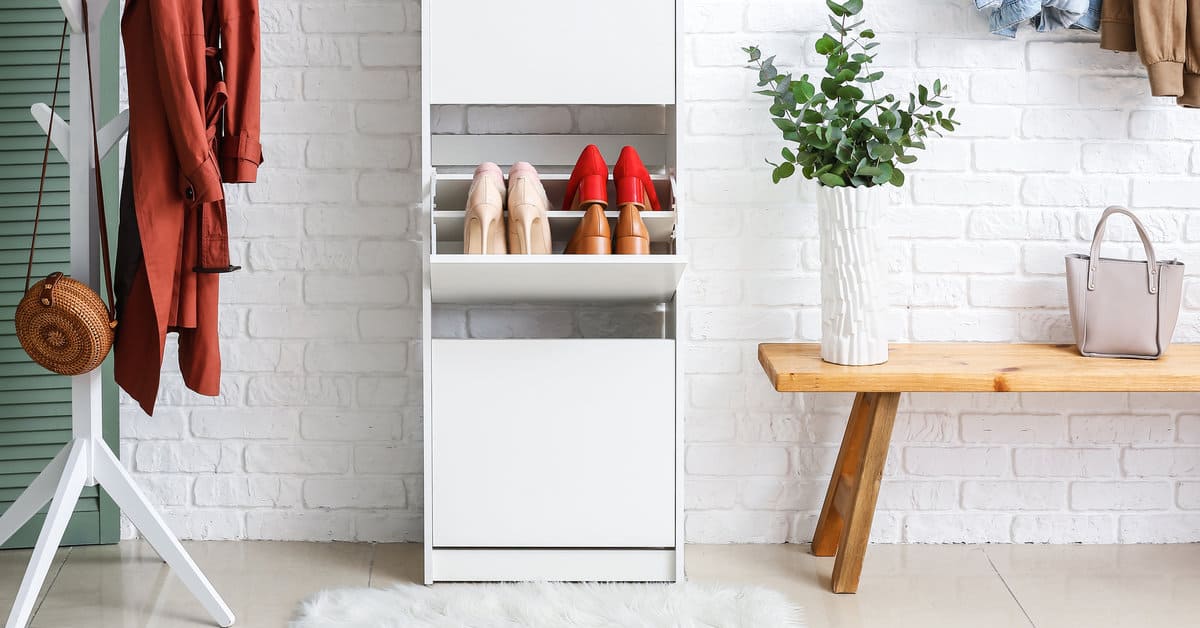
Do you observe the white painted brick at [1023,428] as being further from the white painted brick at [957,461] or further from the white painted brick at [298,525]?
the white painted brick at [298,525]

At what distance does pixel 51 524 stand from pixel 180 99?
0.84 metres

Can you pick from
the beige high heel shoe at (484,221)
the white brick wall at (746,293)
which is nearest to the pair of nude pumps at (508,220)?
the beige high heel shoe at (484,221)

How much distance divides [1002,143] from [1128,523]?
101cm

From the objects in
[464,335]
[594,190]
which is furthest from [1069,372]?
[464,335]

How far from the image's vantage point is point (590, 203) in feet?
6.52

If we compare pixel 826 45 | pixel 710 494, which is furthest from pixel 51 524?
pixel 826 45

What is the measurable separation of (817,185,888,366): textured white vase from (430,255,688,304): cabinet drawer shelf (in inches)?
14.1

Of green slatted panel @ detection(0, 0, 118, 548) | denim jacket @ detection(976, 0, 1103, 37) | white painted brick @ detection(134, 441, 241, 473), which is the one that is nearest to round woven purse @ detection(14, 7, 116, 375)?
green slatted panel @ detection(0, 0, 118, 548)

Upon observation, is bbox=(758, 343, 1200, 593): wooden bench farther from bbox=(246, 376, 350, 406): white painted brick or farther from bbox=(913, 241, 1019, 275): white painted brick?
bbox=(246, 376, 350, 406): white painted brick

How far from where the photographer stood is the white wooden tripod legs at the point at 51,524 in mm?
1801

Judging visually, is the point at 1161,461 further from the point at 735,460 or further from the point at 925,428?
the point at 735,460

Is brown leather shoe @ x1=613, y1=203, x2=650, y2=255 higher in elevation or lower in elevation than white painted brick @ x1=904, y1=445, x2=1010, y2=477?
higher

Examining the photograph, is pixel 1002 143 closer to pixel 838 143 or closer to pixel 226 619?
pixel 838 143

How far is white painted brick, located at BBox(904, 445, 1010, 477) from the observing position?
244cm
